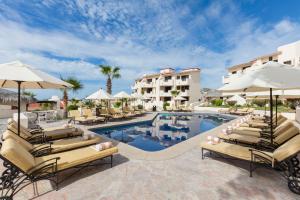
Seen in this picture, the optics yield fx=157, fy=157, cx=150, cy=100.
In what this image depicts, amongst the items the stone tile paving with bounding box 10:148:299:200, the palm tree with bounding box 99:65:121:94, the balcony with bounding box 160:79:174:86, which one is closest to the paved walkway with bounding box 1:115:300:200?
the stone tile paving with bounding box 10:148:299:200

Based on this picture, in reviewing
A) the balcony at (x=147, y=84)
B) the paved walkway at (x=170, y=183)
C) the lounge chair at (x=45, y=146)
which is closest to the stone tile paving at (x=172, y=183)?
the paved walkway at (x=170, y=183)

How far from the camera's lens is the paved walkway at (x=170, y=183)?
331cm

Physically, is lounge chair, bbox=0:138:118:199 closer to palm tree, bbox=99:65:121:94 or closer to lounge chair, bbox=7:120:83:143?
lounge chair, bbox=7:120:83:143

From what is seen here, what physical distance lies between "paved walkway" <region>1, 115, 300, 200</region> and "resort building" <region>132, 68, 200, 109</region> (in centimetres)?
3494

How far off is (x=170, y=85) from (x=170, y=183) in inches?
A: 1672

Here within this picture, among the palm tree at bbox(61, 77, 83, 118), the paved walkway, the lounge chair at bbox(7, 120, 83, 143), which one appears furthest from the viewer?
the palm tree at bbox(61, 77, 83, 118)

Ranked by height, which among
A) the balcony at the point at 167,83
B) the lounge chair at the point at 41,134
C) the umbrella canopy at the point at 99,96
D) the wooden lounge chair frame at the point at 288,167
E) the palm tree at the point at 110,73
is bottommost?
the wooden lounge chair frame at the point at 288,167

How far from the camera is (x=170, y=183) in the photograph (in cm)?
378

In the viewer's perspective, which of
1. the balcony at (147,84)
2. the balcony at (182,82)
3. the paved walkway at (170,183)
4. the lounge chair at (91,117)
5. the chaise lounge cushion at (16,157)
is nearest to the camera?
the chaise lounge cushion at (16,157)

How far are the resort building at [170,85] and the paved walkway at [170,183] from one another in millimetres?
34944

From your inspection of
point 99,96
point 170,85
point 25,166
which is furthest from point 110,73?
point 170,85

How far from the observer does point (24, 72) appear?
4.58 m

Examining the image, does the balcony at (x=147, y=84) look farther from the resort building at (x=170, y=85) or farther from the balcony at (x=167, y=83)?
the balcony at (x=167, y=83)

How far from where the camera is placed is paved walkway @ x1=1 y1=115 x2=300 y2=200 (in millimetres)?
3314
